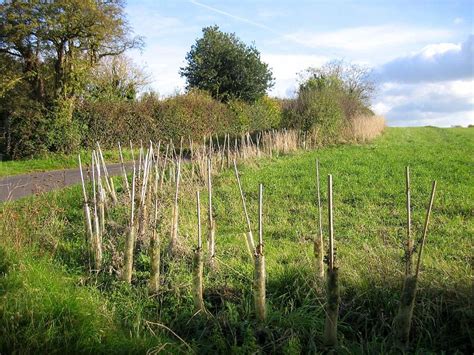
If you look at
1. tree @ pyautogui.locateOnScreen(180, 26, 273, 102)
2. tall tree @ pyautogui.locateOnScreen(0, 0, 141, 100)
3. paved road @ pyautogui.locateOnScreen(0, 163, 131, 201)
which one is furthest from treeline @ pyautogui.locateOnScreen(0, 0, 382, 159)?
tree @ pyautogui.locateOnScreen(180, 26, 273, 102)

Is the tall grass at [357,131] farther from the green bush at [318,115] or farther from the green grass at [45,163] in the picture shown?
the green grass at [45,163]

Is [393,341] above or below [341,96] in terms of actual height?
below

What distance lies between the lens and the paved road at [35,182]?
9.94 metres

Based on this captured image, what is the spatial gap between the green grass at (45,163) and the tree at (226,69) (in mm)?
15450

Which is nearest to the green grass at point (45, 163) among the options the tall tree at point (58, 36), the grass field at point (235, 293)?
the tall tree at point (58, 36)

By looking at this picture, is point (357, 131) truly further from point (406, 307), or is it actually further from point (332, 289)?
point (332, 289)

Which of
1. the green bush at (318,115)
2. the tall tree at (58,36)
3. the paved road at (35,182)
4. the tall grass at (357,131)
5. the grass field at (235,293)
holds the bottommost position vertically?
the grass field at (235,293)

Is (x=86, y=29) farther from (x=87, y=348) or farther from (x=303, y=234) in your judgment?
(x=87, y=348)

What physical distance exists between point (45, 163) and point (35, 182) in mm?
7614

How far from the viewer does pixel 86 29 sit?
20547mm

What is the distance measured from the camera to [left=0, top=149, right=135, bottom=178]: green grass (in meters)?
17.4

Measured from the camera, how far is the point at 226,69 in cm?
3594

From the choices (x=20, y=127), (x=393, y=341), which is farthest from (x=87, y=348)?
(x=20, y=127)

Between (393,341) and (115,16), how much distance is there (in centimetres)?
2117
